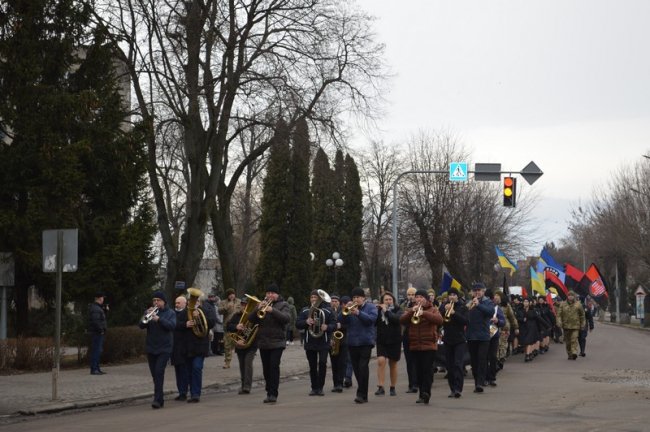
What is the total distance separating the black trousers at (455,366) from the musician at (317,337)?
2.13 m

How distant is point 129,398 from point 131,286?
9.28 metres

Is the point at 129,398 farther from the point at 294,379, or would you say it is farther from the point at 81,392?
the point at 294,379

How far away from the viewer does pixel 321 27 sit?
102ft

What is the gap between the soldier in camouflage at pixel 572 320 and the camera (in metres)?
28.4

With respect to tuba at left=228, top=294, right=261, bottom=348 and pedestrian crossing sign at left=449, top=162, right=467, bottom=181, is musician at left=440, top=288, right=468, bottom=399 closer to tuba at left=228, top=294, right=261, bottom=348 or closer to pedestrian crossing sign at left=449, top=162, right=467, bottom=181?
tuba at left=228, top=294, right=261, bottom=348

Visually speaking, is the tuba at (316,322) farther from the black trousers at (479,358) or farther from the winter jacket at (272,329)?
the black trousers at (479,358)

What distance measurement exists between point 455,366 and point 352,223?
56.7m

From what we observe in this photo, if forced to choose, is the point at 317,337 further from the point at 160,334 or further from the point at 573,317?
the point at 573,317

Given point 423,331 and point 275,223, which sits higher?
point 275,223

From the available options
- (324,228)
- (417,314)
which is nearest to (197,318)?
(417,314)

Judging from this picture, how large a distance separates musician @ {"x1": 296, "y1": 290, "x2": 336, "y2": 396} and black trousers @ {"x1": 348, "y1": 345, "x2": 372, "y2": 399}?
66 centimetres

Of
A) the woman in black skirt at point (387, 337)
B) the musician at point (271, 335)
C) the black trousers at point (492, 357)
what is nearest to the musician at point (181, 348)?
the musician at point (271, 335)

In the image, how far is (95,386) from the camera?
19484mm

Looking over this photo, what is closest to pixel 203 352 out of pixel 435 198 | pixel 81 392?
pixel 81 392
